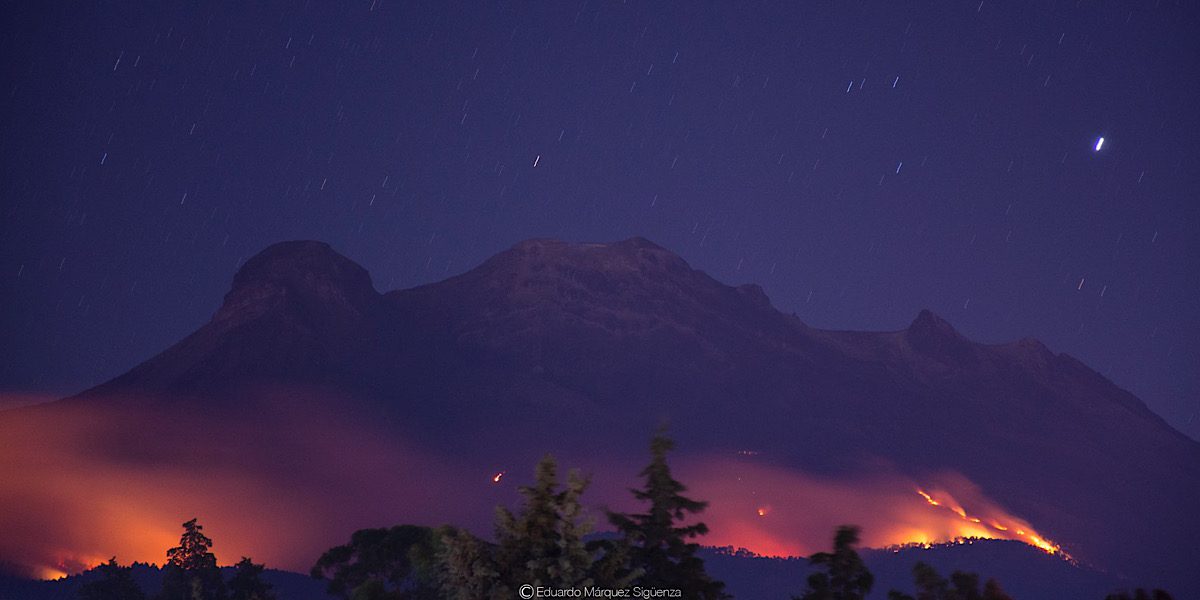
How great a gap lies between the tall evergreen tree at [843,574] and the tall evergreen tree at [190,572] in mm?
47082

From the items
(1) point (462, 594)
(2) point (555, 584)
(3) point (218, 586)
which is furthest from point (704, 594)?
(3) point (218, 586)

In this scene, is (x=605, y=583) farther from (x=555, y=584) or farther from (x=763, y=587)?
(x=763, y=587)

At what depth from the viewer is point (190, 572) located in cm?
6288

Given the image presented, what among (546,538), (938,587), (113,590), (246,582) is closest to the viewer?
(546,538)

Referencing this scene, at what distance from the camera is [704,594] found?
81.1 ft

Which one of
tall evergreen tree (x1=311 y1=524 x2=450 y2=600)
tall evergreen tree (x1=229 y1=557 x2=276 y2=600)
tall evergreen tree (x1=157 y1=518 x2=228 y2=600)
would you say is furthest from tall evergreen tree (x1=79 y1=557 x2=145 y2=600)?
tall evergreen tree (x1=311 y1=524 x2=450 y2=600)

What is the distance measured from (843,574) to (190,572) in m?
52.6

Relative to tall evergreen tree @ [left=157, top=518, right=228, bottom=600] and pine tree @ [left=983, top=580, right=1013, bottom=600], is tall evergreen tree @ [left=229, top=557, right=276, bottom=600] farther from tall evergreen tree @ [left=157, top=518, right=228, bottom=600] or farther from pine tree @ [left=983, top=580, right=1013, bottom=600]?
pine tree @ [left=983, top=580, right=1013, bottom=600]

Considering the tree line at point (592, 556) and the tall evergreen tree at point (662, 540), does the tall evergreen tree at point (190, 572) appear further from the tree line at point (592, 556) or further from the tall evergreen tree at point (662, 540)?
the tall evergreen tree at point (662, 540)

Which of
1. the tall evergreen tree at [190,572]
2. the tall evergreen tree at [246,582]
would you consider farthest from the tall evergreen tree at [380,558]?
the tall evergreen tree at [190,572]

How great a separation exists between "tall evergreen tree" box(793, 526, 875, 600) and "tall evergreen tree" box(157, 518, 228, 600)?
154 feet

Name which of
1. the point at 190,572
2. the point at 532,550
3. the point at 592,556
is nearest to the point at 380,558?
the point at 532,550

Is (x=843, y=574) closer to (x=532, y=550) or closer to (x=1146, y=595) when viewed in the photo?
(x=1146, y=595)

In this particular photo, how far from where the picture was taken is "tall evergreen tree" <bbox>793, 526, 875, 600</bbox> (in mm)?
26500
